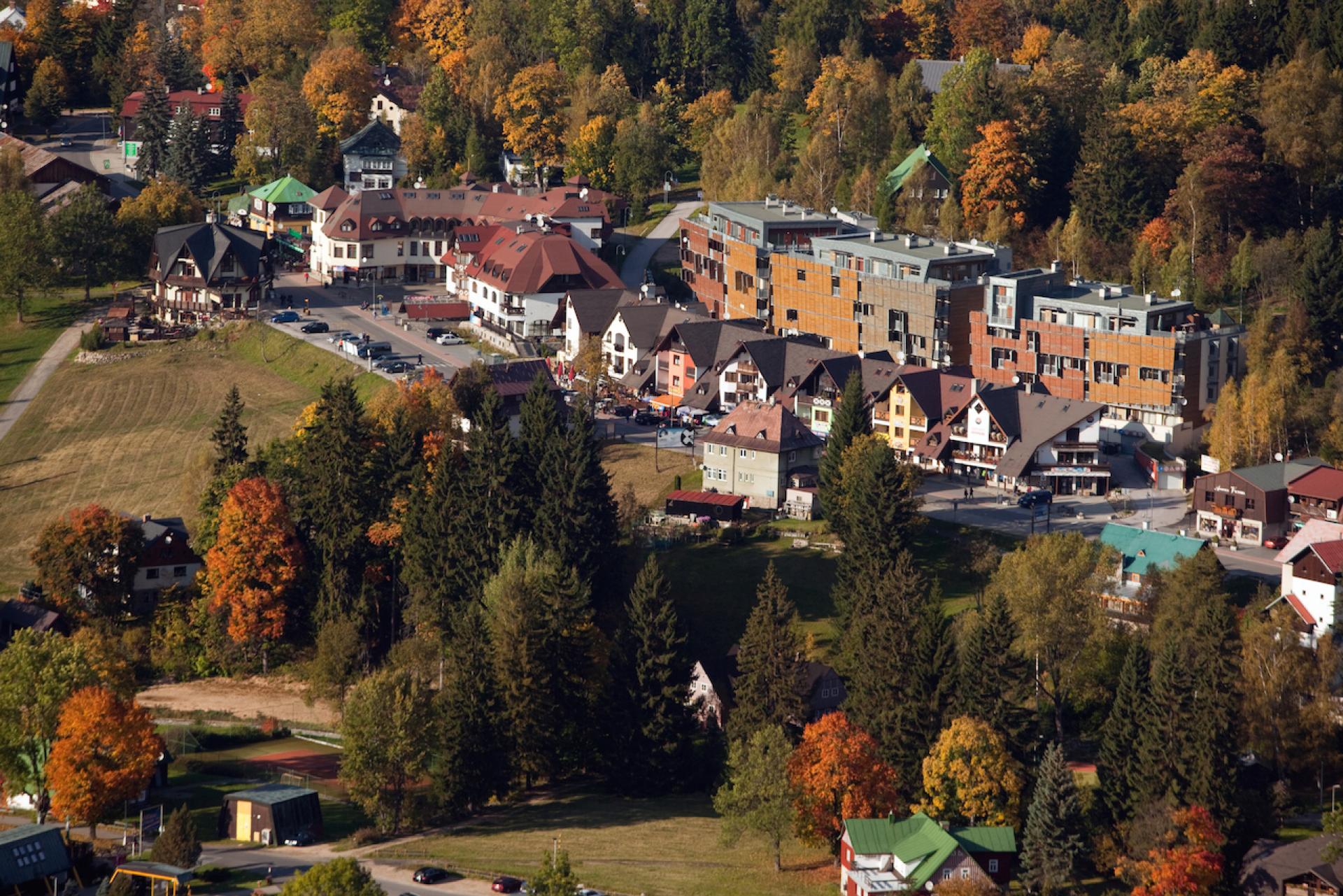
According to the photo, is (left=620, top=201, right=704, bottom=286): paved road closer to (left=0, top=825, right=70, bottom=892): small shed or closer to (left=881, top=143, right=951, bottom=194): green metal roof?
(left=881, top=143, right=951, bottom=194): green metal roof

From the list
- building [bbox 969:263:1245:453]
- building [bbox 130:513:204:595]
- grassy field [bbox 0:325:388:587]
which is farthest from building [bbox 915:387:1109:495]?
building [bbox 130:513:204:595]

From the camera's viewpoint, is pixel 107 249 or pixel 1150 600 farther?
pixel 107 249

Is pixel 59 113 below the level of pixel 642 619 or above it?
above

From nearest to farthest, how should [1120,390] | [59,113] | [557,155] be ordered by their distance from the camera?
1. [1120,390]
2. [557,155]
3. [59,113]

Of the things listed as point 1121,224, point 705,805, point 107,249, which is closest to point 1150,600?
point 705,805

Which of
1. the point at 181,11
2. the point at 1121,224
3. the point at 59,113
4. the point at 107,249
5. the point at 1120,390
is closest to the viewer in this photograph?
the point at 1120,390

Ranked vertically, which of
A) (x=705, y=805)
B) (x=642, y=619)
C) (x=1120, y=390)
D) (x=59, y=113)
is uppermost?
(x=59, y=113)

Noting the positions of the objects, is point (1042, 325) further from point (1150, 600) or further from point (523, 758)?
point (523, 758)
